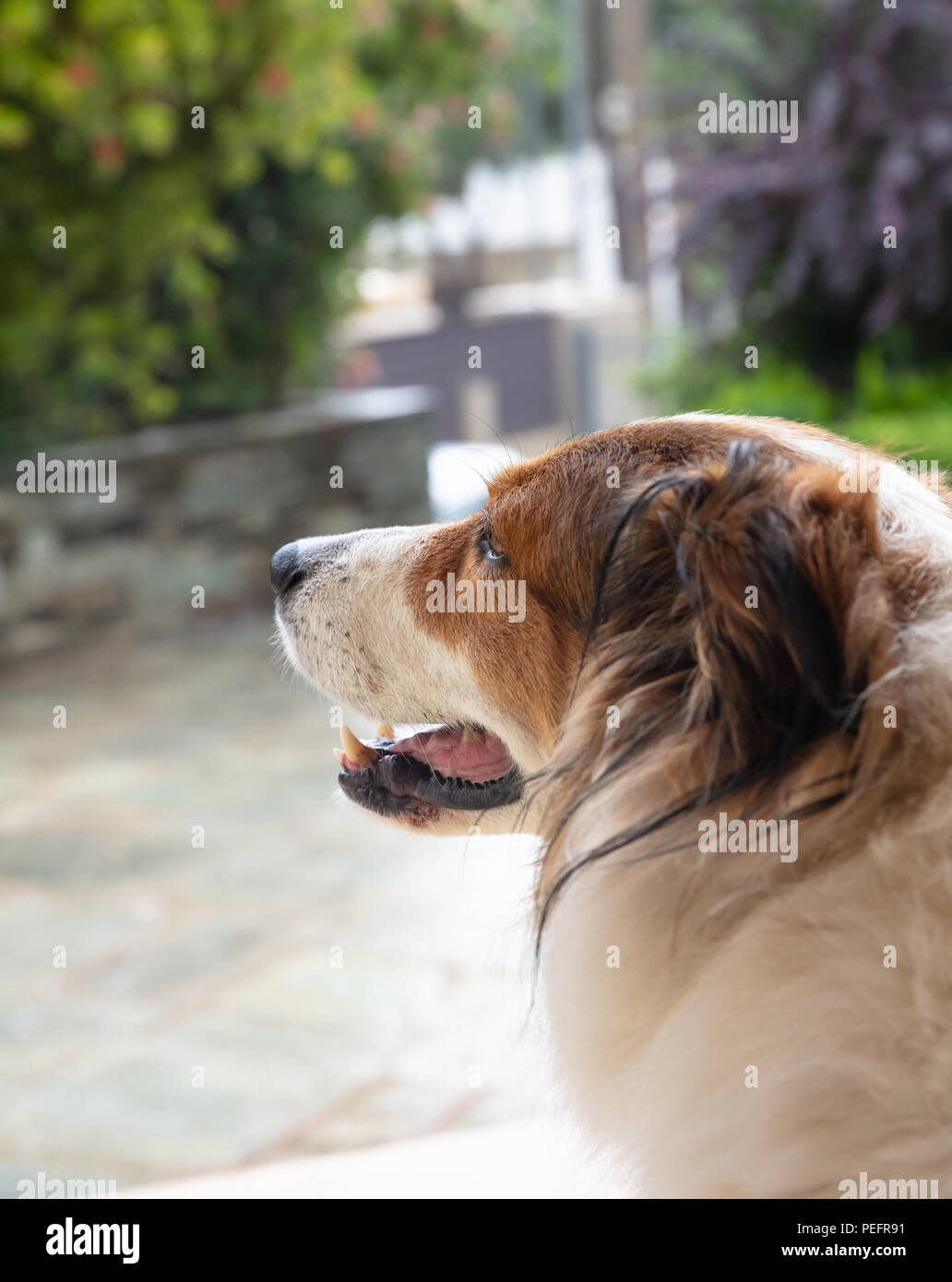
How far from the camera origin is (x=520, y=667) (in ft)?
4.79

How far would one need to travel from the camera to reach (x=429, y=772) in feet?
5.34

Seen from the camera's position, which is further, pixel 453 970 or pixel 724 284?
pixel 724 284

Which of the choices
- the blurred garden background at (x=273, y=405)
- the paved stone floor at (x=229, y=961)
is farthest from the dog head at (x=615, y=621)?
the blurred garden background at (x=273, y=405)

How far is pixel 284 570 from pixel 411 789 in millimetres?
347

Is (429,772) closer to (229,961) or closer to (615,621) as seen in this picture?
(615,621)

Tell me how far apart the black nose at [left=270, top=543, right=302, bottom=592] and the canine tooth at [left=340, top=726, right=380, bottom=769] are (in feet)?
0.70

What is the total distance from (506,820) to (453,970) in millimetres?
1708

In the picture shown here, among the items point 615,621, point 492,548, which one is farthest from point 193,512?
point 615,621

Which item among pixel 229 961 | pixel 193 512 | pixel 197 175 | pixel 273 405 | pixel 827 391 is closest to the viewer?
pixel 229 961

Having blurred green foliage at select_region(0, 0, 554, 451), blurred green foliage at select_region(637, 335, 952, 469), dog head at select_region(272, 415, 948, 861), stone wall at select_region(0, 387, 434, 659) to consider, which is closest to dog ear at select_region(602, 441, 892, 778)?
dog head at select_region(272, 415, 948, 861)

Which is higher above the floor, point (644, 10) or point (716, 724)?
point (644, 10)

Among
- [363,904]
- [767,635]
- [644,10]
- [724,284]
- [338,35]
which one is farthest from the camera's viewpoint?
[644,10]
